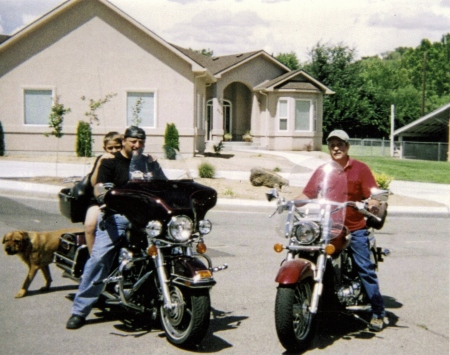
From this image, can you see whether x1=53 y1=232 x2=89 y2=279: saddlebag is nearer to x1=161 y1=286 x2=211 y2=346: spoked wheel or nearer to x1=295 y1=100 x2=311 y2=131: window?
x1=161 y1=286 x2=211 y2=346: spoked wheel

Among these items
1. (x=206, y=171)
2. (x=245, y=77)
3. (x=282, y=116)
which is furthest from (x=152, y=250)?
(x=245, y=77)

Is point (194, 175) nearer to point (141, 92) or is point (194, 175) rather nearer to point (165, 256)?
point (165, 256)

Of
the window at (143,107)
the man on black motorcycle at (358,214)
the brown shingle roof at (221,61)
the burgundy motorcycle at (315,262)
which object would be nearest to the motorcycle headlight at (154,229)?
the burgundy motorcycle at (315,262)

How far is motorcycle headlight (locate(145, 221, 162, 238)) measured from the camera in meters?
5.09

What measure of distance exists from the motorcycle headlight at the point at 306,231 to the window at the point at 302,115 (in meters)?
A: 30.6

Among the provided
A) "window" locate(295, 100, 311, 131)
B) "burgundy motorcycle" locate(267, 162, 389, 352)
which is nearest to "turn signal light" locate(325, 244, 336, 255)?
A: "burgundy motorcycle" locate(267, 162, 389, 352)

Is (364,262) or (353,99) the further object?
(353,99)

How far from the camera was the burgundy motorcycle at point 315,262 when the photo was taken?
4922 millimetres

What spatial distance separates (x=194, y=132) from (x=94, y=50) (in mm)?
5394

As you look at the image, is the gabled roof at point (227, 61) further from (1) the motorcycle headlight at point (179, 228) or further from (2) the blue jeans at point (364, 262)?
(1) the motorcycle headlight at point (179, 228)

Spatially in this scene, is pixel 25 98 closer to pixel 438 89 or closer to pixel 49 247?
pixel 49 247

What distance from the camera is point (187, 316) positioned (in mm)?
5082

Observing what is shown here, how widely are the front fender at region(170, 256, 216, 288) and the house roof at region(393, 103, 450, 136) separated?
34921mm

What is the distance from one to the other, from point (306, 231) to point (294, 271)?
1.25 ft
